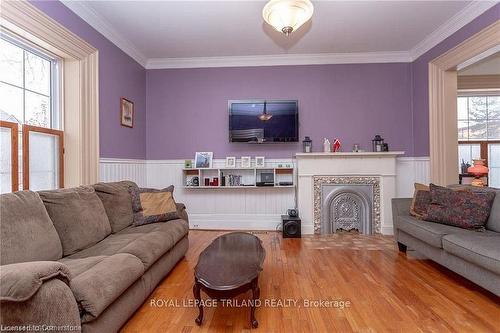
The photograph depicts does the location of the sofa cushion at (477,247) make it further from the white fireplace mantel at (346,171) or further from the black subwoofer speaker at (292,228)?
the black subwoofer speaker at (292,228)

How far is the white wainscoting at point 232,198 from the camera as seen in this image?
14.4 feet

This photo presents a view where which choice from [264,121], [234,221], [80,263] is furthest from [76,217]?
[264,121]

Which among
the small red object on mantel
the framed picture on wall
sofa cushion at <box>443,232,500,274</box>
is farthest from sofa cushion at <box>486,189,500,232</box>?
the framed picture on wall

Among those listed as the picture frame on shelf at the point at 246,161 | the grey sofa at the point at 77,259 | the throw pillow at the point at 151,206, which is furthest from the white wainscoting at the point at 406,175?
the grey sofa at the point at 77,259

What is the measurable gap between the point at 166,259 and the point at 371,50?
4.19 metres

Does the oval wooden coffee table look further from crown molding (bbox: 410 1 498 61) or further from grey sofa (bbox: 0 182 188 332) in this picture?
crown molding (bbox: 410 1 498 61)

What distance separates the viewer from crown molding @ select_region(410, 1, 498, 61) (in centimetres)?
300

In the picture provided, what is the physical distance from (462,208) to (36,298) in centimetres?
338

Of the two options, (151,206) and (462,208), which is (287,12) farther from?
(462,208)

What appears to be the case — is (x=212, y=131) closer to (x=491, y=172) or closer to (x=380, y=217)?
(x=380, y=217)

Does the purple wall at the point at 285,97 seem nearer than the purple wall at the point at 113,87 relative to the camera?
No

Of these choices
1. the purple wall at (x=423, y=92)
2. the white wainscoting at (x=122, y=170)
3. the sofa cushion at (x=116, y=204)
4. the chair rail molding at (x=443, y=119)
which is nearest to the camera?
the sofa cushion at (x=116, y=204)

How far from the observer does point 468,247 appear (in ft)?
7.06

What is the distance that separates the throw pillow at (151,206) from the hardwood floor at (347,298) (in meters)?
0.58
